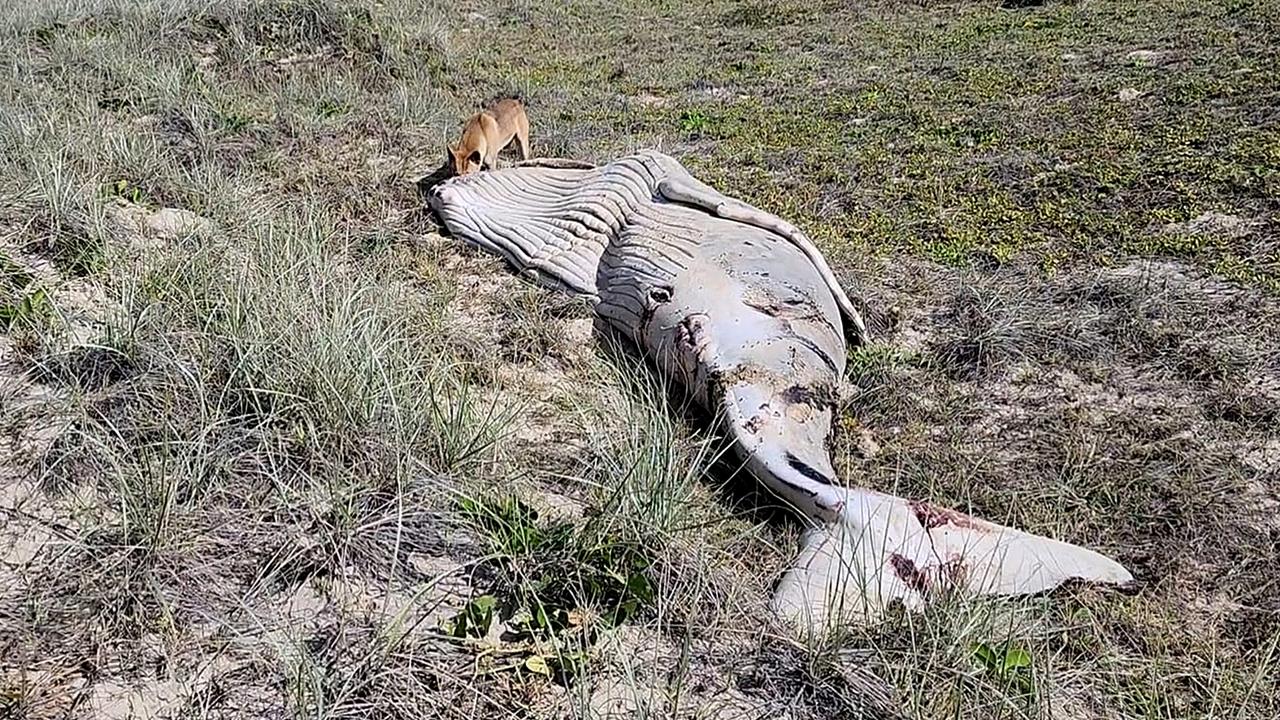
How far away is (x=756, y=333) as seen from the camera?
338 cm

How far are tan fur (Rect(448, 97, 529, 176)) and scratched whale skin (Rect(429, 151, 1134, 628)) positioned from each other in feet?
0.67

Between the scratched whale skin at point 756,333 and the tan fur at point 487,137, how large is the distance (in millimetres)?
206

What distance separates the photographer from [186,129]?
5695mm

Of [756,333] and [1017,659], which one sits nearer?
[1017,659]

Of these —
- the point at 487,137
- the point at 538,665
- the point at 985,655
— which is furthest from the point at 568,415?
the point at 487,137

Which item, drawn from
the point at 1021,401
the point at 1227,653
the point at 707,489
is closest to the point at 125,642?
the point at 707,489

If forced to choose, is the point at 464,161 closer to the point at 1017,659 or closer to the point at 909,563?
the point at 909,563

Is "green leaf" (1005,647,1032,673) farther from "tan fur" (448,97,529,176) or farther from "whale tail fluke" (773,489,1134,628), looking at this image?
"tan fur" (448,97,529,176)

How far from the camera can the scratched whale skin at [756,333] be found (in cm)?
241

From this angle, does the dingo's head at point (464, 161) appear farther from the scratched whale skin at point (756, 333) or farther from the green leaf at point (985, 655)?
the green leaf at point (985, 655)

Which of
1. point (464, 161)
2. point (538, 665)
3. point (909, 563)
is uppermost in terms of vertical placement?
point (464, 161)

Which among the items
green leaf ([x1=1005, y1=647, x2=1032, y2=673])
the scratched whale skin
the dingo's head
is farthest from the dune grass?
the dingo's head

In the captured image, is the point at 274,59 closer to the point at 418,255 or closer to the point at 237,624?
the point at 418,255

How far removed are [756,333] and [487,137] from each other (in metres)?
2.54
